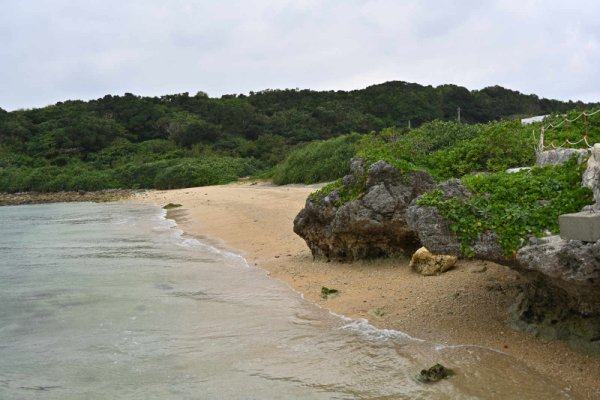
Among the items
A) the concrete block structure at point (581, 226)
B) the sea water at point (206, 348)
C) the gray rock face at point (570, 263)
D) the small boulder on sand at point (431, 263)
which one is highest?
the concrete block structure at point (581, 226)

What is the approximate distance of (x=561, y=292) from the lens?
573 cm

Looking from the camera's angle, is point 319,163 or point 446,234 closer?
point 446,234

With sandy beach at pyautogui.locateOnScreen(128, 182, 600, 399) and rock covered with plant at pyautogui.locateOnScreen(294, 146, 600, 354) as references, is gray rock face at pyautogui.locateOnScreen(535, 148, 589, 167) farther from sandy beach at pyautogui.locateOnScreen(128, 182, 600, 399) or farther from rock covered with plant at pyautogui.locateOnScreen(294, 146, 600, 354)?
sandy beach at pyautogui.locateOnScreen(128, 182, 600, 399)

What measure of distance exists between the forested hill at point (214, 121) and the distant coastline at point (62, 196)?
7.85ft

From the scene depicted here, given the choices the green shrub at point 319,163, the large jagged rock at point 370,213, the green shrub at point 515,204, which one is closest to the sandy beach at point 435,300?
the large jagged rock at point 370,213

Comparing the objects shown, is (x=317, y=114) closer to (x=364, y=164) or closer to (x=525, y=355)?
(x=364, y=164)

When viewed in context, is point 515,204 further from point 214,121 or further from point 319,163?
point 214,121

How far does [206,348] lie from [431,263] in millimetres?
3910

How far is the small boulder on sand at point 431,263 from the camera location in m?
8.71

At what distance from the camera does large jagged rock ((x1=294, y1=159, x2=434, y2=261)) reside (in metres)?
9.54

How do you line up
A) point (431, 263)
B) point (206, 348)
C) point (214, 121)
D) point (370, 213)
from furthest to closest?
point (214, 121) → point (370, 213) → point (431, 263) → point (206, 348)

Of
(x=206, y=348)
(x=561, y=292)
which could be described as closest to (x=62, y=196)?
(x=206, y=348)

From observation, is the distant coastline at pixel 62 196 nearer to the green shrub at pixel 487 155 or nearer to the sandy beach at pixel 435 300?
the green shrub at pixel 487 155

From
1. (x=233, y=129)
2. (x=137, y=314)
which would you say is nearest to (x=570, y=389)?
(x=137, y=314)
